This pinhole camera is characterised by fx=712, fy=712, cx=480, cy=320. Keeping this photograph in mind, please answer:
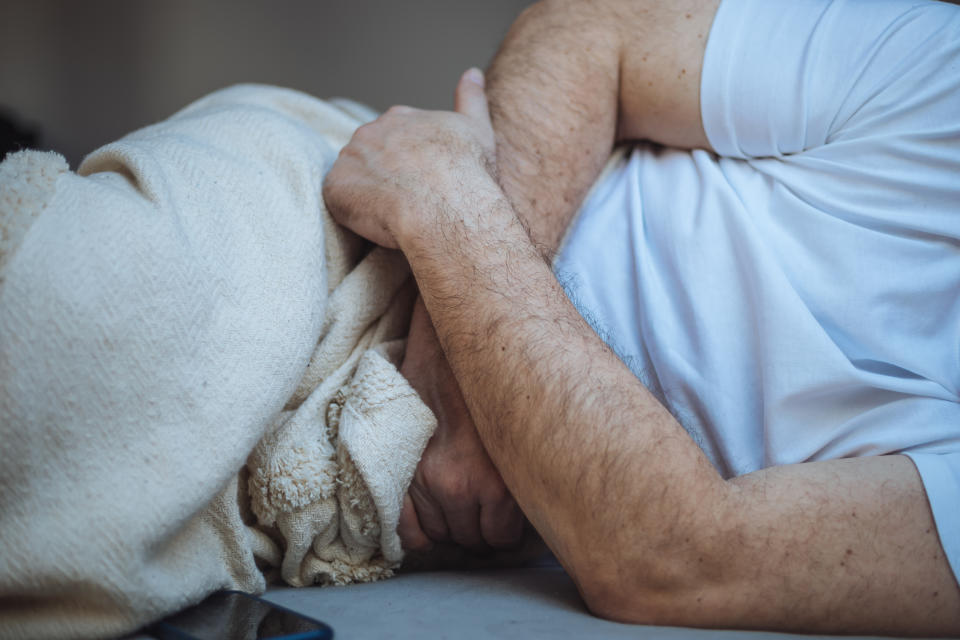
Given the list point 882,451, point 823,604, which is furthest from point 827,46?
point 823,604

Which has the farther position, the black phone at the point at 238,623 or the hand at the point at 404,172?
the hand at the point at 404,172

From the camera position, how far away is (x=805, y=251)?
78cm

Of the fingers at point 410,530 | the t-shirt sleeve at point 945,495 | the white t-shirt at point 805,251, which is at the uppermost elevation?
the white t-shirt at point 805,251

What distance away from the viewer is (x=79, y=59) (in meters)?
2.28

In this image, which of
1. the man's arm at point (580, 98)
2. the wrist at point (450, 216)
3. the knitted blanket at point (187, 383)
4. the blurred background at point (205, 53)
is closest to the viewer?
the knitted blanket at point (187, 383)

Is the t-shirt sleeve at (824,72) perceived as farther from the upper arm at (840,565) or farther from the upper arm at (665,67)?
the upper arm at (840,565)

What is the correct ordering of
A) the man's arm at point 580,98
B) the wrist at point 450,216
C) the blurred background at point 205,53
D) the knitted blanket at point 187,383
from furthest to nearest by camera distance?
the blurred background at point 205,53 < the man's arm at point 580,98 < the wrist at point 450,216 < the knitted blanket at point 187,383

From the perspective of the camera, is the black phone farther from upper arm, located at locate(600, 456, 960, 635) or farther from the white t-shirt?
the white t-shirt

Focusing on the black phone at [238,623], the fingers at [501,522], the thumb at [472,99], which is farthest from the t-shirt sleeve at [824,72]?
the black phone at [238,623]

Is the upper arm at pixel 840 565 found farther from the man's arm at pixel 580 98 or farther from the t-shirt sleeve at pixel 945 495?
the man's arm at pixel 580 98

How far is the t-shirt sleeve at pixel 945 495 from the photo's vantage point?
0.58 meters

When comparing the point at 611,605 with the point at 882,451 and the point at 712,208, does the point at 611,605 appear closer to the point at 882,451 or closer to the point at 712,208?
the point at 882,451

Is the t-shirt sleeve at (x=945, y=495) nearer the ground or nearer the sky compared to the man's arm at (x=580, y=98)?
nearer the ground

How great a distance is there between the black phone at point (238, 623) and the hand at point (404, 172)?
1.19ft
